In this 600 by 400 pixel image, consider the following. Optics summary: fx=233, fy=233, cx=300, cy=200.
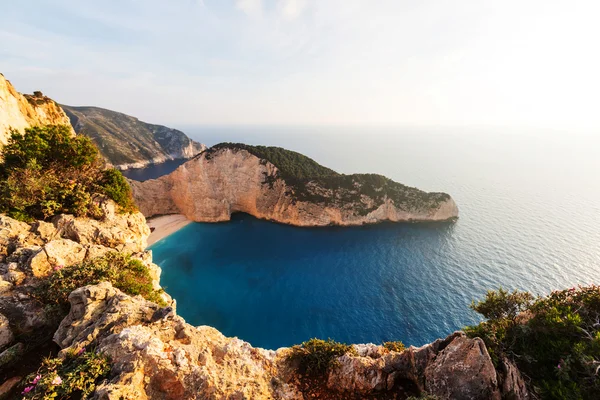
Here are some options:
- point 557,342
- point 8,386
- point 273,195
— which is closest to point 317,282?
point 273,195

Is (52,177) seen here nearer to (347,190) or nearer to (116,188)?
(116,188)

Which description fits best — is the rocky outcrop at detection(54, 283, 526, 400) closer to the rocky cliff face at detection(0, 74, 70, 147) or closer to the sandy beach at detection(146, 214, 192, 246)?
the rocky cliff face at detection(0, 74, 70, 147)

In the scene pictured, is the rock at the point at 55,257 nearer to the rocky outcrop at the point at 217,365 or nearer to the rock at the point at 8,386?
the rocky outcrop at the point at 217,365

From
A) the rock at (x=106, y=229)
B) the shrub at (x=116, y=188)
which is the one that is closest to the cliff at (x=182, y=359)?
the rock at (x=106, y=229)

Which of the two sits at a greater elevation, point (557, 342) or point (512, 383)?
point (557, 342)

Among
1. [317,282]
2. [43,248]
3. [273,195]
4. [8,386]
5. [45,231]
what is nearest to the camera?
[8,386]

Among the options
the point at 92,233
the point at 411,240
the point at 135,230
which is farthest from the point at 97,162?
the point at 411,240

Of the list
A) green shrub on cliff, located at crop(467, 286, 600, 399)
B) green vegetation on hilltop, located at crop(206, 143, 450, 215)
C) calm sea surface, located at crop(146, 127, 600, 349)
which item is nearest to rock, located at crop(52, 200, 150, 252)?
calm sea surface, located at crop(146, 127, 600, 349)
